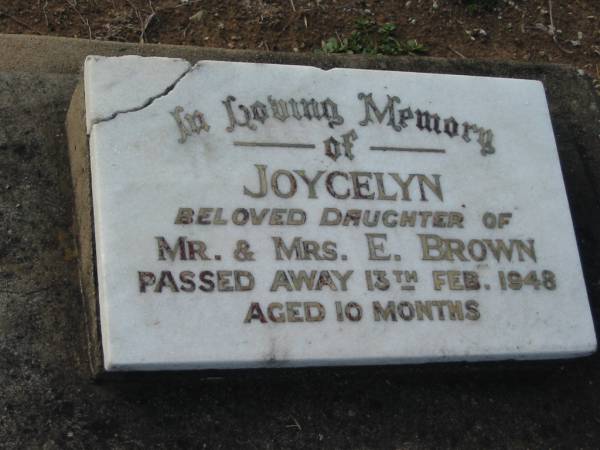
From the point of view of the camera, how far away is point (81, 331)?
2.87 meters

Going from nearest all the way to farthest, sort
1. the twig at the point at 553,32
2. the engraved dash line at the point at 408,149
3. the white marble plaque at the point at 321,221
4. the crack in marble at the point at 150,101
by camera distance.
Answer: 1. the white marble plaque at the point at 321,221
2. the crack in marble at the point at 150,101
3. the engraved dash line at the point at 408,149
4. the twig at the point at 553,32

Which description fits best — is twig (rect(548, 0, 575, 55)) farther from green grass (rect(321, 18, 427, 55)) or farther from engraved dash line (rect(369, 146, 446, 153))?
engraved dash line (rect(369, 146, 446, 153))

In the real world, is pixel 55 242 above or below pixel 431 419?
above

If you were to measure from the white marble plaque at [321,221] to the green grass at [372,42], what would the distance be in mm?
1168

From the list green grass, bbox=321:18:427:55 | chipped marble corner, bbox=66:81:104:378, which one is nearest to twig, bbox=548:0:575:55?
green grass, bbox=321:18:427:55

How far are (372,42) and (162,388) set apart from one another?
6.97ft

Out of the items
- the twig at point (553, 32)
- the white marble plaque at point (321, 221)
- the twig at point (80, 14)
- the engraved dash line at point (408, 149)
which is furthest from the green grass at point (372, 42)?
the engraved dash line at point (408, 149)

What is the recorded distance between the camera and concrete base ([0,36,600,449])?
2.74 metres

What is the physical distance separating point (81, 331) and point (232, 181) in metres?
0.63

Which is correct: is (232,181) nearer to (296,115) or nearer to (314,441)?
(296,115)

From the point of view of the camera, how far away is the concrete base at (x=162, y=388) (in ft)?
8.98

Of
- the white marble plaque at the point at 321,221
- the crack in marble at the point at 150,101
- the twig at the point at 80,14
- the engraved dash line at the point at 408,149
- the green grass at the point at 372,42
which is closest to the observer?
the white marble plaque at the point at 321,221

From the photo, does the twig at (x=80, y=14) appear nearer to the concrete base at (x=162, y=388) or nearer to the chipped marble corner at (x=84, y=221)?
the concrete base at (x=162, y=388)

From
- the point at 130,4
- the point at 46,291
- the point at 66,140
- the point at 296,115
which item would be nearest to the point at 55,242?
the point at 46,291
